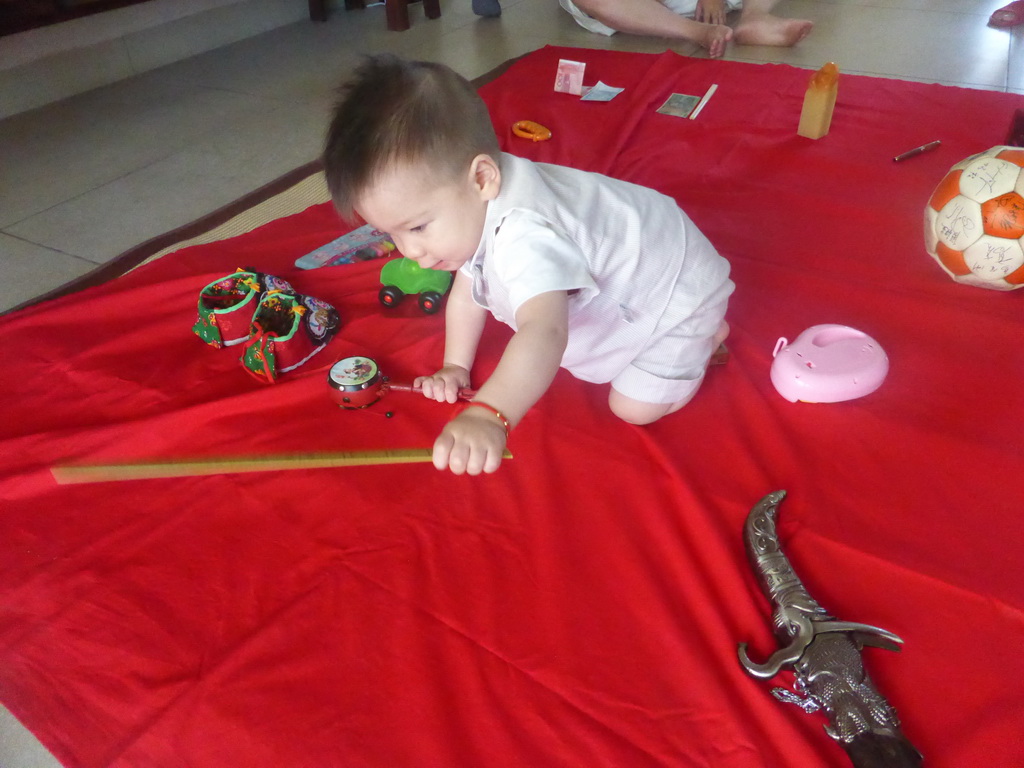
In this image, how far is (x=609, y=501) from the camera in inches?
34.6

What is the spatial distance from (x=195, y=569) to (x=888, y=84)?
77.8 inches

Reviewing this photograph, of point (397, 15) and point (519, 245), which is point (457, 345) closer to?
point (519, 245)

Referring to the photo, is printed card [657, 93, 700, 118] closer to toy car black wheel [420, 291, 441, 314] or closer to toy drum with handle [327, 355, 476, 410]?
toy car black wheel [420, 291, 441, 314]

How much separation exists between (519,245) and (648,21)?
6.83 ft

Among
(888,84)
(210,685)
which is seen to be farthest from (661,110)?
(210,685)

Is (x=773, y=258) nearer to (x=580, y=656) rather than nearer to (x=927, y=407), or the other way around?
(x=927, y=407)

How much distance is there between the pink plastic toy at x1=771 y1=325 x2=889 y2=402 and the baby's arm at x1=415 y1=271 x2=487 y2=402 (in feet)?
1.42

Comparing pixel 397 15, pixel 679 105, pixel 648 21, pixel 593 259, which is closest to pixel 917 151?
pixel 679 105

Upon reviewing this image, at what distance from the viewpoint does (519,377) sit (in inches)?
28.0

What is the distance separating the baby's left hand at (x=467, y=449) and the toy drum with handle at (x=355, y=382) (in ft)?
1.19

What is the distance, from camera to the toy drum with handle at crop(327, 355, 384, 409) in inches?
38.8

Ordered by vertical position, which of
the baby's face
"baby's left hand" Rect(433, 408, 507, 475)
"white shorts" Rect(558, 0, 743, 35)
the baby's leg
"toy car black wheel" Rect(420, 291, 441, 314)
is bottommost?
the baby's leg

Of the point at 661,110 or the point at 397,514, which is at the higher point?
the point at 661,110

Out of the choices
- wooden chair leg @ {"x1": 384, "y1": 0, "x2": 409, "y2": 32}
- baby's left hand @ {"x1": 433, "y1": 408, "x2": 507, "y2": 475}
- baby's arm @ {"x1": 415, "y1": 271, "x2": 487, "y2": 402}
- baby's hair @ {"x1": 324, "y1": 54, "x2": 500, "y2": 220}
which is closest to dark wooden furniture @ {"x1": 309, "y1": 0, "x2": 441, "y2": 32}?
wooden chair leg @ {"x1": 384, "y1": 0, "x2": 409, "y2": 32}
